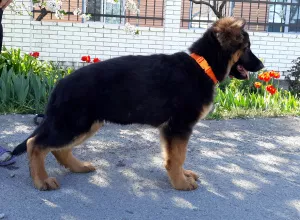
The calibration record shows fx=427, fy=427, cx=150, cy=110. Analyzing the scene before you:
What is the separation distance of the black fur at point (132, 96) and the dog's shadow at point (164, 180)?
534 millimetres

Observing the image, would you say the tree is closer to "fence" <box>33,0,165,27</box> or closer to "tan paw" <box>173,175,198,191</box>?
"fence" <box>33,0,165,27</box>

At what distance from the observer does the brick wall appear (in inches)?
473

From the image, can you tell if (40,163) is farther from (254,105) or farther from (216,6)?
(216,6)

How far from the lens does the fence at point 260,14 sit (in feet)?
41.8

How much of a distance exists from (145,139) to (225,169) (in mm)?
1350

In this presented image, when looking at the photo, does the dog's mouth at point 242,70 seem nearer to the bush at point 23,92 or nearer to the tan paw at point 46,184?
the tan paw at point 46,184

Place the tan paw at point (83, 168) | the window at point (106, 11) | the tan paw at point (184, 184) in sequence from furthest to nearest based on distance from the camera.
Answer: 1. the window at point (106, 11)
2. the tan paw at point (83, 168)
3. the tan paw at point (184, 184)

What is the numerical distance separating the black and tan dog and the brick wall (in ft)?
26.3

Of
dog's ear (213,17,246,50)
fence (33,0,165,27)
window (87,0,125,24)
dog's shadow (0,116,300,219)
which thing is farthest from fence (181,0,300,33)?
dog's ear (213,17,246,50)

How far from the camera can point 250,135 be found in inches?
239

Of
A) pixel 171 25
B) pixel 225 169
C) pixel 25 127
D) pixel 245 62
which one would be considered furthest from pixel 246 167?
pixel 171 25

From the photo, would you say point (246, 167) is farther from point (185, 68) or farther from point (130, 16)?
point (130, 16)

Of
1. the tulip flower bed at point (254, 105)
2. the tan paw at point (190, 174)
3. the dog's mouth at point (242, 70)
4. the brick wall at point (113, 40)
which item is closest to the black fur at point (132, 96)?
the dog's mouth at point (242, 70)

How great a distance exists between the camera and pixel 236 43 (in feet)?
14.0
